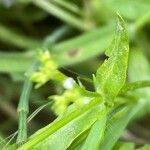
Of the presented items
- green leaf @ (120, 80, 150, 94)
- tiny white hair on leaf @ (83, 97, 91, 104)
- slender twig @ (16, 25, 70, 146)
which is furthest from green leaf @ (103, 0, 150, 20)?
tiny white hair on leaf @ (83, 97, 91, 104)

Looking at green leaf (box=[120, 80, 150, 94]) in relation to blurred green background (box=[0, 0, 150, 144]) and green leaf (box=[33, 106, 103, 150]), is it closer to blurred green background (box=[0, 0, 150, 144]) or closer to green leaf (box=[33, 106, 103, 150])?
green leaf (box=[33, 106, 103, 150])

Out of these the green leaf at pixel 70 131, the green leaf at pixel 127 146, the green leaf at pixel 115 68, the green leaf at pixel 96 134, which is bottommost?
the green leaf at pixel 127 146

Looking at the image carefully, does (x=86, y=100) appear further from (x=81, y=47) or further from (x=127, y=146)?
(x=81, y=47)

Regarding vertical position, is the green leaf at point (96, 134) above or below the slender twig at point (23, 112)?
below

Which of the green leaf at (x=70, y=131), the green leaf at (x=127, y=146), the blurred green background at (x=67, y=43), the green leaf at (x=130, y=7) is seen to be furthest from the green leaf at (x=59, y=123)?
the green leaf at (x=130, y=7)

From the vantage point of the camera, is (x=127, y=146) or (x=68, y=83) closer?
(x=68, y=83)

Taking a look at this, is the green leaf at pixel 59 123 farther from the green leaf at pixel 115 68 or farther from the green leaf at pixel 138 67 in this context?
the green leaf at pixel 138 67

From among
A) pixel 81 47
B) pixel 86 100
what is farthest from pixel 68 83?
pixel 81 47

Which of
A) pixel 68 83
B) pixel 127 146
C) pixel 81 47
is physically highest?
pixel 81 47
